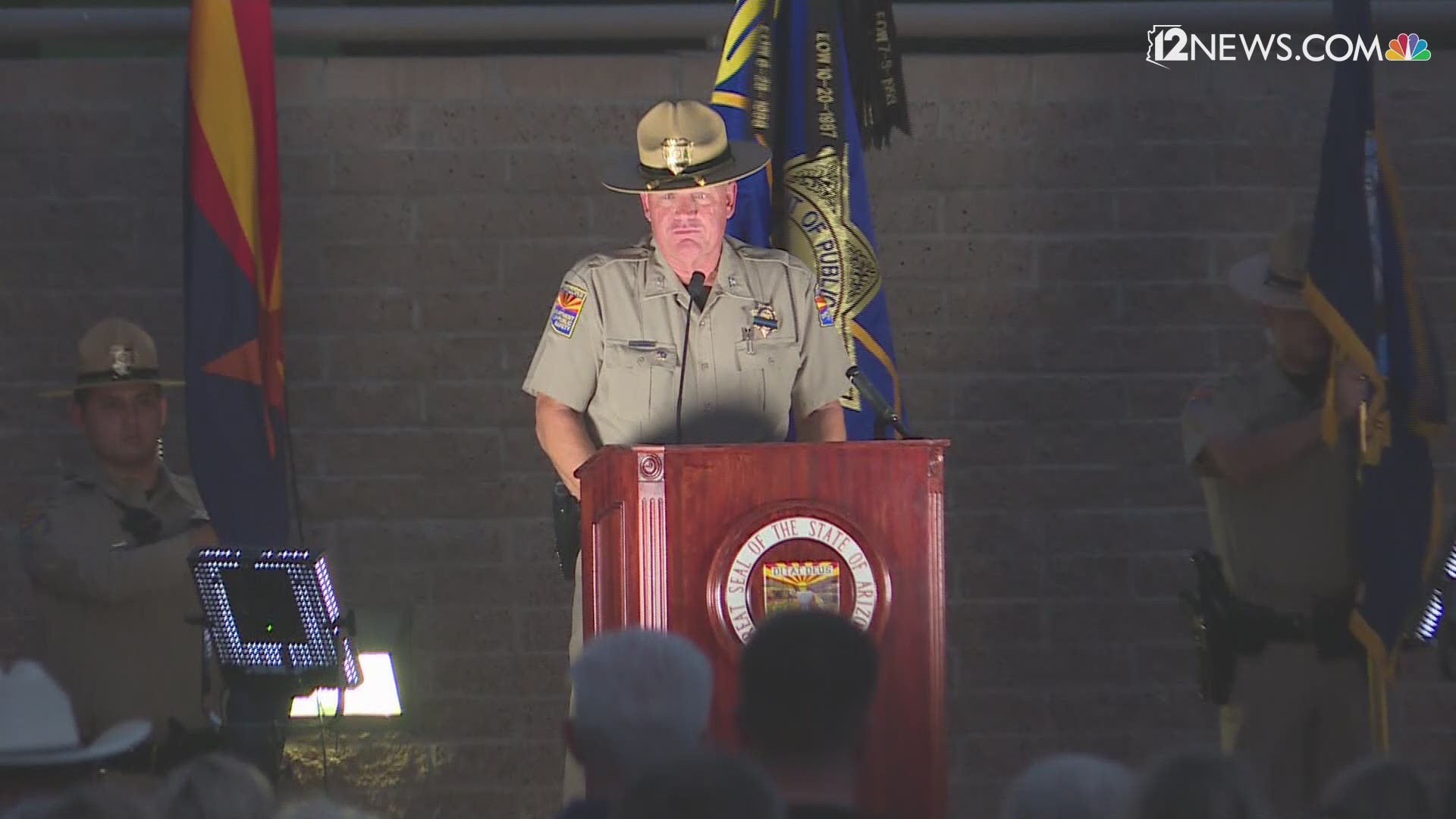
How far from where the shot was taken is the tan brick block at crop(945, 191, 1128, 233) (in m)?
6.60

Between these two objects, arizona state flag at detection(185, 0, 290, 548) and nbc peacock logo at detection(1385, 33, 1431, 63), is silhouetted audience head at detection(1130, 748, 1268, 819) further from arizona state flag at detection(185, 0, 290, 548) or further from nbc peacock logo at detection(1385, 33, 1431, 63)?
nbc peacock logo at detection(1385, 33, 1431, 63)

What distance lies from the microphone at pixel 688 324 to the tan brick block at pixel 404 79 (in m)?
1.88

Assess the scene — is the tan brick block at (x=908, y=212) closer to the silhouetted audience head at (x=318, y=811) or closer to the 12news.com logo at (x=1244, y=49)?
the 12news.com logo at (x=1244, y=49)

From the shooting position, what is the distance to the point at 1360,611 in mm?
5145

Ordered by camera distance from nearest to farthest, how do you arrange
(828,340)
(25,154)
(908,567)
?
(908,567), (828,340), (25,154)

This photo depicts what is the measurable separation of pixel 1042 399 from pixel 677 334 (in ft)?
6.49

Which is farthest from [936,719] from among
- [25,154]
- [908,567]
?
[25,154]

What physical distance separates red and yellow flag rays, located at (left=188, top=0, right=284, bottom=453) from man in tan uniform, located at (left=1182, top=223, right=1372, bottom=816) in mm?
2349

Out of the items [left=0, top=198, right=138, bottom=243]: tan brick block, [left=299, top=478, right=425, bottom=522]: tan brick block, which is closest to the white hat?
[left=299, top=478, right=425, bottom=522]: tan brick block

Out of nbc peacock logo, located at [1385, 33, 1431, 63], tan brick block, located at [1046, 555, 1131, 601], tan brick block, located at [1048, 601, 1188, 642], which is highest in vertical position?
nbc peacock logo, located at [1385, 33, 1431, 63]

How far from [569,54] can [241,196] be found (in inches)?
48.4

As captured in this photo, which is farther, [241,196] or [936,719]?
[241,196]

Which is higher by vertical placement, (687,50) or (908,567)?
(687,50)

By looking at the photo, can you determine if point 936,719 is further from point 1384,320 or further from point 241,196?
point 241,196
